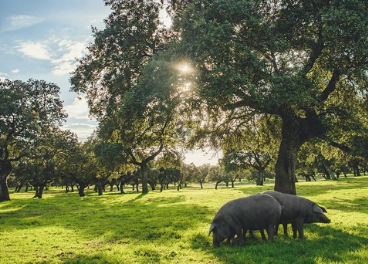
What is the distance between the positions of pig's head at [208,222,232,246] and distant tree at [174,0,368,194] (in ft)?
22.6

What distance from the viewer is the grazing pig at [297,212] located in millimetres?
10797

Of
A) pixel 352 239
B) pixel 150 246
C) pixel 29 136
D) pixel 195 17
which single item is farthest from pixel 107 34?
pixel 29 136

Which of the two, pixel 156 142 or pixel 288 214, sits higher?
pixel 156 142

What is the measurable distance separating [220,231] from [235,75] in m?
7.83

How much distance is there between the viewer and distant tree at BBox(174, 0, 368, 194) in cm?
1412

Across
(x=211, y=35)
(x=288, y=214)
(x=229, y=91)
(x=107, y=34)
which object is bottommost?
(x=288, y=214)

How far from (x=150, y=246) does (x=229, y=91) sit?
8574mm

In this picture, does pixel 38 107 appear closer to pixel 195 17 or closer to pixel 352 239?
pixel 195 17

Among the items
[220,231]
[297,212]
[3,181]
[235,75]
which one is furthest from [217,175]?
[220,231]

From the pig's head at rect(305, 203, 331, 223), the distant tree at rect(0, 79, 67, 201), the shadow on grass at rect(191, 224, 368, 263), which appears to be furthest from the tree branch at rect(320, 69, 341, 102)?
the distant tree at rect(0, 79, 67, 201)

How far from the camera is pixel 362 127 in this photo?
61.4ft

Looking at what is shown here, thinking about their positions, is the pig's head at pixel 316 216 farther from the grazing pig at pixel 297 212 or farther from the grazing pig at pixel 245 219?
the grazing pig at pixel 245 219

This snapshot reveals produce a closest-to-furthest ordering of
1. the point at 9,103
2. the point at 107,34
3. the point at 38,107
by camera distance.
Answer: the point at 107,34 → the point at 9,103 → the point at 38,107

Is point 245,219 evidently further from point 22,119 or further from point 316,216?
point 22,119
